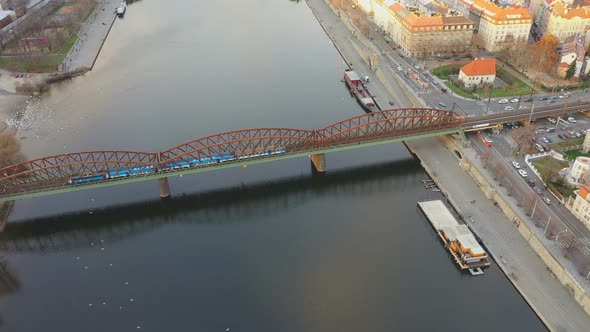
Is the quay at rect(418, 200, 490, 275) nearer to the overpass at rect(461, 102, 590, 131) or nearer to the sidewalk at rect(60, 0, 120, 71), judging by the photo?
the overpass at rect(461, 102, 590, 131)

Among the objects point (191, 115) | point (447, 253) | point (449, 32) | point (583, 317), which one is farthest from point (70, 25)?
point (583, 317)

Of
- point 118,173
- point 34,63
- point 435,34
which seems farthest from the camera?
point 34,63

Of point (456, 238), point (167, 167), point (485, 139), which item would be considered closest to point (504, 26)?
point (485, 139)

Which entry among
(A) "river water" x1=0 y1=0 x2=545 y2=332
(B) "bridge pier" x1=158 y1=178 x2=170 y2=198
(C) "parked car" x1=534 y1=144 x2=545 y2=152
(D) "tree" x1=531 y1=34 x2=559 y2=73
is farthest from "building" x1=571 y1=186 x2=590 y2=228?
(B) "bridge pier" x1=158 y1=178 x2=170 y2=198

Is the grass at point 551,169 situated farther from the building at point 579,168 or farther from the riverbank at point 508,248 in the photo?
the riverbank at point 508,248

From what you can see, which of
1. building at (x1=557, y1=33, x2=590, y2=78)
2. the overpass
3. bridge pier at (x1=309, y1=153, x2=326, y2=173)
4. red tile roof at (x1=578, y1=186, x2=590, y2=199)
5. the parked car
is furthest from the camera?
building at (x1=557, y1=33, x2=590, y2=78)

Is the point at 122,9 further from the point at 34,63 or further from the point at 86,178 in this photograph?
the point at 86,178

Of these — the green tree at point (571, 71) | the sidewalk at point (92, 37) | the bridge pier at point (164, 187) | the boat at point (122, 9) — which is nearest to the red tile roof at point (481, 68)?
the green tree at point (571, 71)
